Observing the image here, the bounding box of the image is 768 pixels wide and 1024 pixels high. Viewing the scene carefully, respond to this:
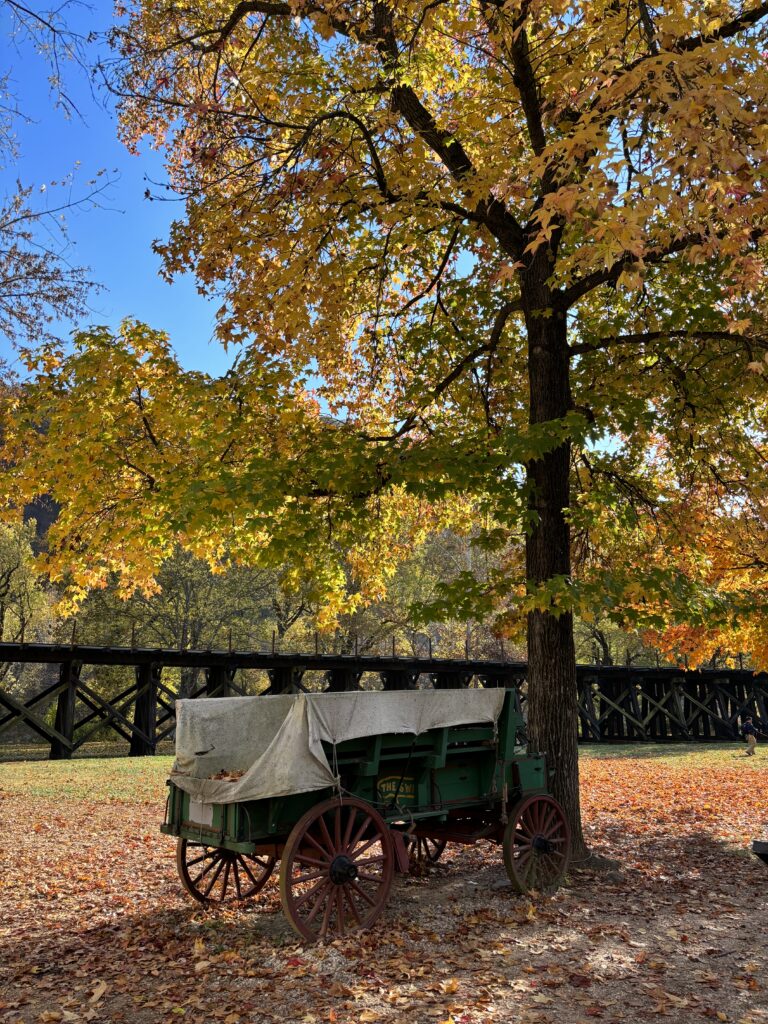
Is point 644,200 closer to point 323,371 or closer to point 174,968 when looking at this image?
point 174,968

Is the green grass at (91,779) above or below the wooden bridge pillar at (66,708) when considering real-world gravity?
below

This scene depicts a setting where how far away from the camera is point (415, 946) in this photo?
5930 mm

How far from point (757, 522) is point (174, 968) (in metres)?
11.0

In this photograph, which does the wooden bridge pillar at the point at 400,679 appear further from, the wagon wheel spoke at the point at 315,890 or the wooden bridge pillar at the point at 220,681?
the wagon wheel spoke at the point at 315,890

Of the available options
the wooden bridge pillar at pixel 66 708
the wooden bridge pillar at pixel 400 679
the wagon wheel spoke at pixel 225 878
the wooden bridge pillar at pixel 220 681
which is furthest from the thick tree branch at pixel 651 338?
the wooden bridge pillar at pixel 400 679

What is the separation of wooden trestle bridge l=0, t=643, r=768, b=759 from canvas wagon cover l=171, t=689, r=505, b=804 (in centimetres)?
1604

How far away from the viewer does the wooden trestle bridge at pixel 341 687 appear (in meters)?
22.8

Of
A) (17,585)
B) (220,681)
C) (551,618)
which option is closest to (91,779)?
(220,681)

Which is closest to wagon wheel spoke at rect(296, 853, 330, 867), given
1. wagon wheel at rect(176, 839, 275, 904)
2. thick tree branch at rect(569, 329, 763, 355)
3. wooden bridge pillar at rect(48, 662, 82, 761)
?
wagon wheel at rect(176, 839, 275, 904)

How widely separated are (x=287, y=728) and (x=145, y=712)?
68.0 ft

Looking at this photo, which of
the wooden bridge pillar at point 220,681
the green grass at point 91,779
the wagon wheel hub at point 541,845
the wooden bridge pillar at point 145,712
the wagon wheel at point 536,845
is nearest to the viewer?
the wagon wheel at point 536,845

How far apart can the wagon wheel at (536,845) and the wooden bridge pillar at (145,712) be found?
19012mm

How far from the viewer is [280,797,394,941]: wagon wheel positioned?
229 inches

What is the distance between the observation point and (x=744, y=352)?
985 centimetres
